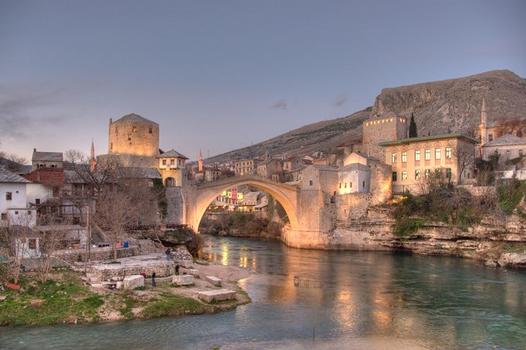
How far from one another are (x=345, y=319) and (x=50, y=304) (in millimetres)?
12377

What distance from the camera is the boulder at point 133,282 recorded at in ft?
77.0

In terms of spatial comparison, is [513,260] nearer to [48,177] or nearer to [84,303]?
[84,303]

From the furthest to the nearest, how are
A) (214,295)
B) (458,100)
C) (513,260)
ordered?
(458,100)
(513,260)
(214,295)

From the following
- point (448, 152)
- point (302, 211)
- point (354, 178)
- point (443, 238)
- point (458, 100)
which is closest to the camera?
point (443, 238)

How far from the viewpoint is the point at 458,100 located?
4326 inches

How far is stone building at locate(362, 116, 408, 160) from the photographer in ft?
212

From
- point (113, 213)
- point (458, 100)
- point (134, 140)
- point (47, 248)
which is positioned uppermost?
point (458, 100)

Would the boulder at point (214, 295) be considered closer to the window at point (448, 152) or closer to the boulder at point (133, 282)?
the boulder at point (133, 282)

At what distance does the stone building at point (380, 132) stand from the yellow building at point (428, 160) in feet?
21.9

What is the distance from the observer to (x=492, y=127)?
69438 mm

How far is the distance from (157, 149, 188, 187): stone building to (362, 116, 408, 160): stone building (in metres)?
27.1

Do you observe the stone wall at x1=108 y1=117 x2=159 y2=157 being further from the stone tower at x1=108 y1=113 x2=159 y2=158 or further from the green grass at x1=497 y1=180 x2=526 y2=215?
the green grass at x1=497 y1=180 x2=526 y2=215

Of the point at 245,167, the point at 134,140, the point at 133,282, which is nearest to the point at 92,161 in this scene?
the point at 134,140

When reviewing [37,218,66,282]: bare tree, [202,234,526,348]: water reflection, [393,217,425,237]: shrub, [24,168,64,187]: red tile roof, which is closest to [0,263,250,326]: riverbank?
[37,218,66,282]: bare tree
